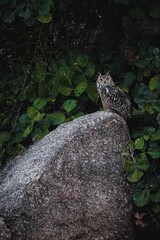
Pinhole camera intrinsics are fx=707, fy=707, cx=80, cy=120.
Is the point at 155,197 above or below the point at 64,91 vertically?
below

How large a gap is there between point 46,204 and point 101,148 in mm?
643

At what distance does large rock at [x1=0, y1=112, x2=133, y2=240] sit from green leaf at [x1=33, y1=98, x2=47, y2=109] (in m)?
0.52

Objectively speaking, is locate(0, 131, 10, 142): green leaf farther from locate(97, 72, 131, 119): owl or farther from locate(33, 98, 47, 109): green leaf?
locate(97, 72, 131, 119): owl

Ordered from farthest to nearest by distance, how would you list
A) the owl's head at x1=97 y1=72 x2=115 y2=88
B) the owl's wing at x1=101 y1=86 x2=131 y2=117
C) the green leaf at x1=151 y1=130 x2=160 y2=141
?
the owl's head at x1=97 y1=72 x2=115 y2=88
the owl's wing at x1=101 y1=86 x2=131 y2=117
the green leaf at x1=151 y1=130 x2=160 y2=141

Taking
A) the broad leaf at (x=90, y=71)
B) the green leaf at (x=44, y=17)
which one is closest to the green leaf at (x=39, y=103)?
the broad leaf at (x=90, y=71)

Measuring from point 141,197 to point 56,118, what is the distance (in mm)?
1124

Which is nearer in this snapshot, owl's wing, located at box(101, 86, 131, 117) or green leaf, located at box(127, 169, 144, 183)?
green leaf, located at box(127, 169, 144, 183)

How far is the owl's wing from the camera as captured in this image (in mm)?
5785

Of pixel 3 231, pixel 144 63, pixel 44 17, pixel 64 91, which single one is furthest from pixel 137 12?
pixel 3 231

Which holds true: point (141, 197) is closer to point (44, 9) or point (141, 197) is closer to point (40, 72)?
point (40, 72)

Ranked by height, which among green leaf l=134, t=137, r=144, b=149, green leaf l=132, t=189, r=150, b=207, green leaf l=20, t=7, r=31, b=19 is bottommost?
green leaf l=132, t=189, r=150, b=207

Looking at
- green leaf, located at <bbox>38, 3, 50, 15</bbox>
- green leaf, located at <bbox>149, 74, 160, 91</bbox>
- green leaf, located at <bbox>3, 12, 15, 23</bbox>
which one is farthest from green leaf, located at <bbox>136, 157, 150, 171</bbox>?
green leaf, located at <bbox>3, 12, 15, 23</bbox>

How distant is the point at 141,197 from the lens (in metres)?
5.33

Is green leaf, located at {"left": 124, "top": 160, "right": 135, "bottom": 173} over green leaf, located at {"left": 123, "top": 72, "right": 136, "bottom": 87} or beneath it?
beneath
